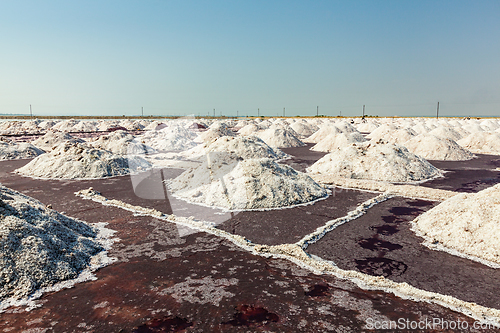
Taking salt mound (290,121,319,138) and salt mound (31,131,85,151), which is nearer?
salt mound (31,131,85,151)

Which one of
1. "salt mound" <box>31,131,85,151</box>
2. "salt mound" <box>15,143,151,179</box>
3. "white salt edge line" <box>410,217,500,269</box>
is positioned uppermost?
"salt mound" <box>31,131,85,151</box>

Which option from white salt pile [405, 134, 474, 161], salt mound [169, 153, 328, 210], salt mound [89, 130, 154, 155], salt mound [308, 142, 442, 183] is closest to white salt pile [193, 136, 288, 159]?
salt mound [89, 130, 154, 155]

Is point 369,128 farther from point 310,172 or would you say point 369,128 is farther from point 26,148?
point 26,148

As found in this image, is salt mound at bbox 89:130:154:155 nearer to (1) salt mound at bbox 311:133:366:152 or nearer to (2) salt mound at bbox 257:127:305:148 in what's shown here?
(2) salt mound at bbox 257:127:305:148

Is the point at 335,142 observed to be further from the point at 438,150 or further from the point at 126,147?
the point at 126,147

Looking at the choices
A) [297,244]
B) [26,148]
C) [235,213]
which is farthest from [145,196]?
[26,148]

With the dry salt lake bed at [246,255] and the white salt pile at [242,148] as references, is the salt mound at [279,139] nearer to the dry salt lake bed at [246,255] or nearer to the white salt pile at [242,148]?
the white salt pile at [242,148]

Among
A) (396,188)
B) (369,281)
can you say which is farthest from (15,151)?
(369,281)

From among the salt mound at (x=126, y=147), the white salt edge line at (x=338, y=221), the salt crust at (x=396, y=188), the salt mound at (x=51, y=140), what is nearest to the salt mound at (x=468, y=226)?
the white salt edge line at (x=338, y=221)
